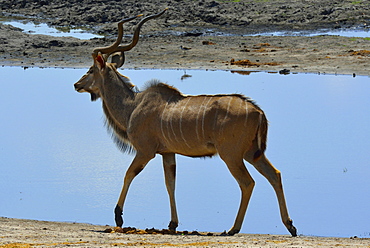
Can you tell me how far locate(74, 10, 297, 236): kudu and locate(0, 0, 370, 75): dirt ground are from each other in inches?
299

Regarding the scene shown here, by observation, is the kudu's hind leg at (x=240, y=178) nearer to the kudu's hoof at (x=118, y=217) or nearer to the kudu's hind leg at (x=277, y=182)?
the kudu's hind leg at (x=277, y=182)

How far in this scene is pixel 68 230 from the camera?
5.94 meters

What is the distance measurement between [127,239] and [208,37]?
13522mm

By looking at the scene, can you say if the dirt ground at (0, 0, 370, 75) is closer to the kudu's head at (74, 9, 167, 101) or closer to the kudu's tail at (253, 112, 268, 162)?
the kudu's head at (74, 9, 167, 101)

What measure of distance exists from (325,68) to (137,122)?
828 cm

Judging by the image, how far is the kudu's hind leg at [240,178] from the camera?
577cm

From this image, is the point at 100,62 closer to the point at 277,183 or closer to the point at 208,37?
the point at 277,183

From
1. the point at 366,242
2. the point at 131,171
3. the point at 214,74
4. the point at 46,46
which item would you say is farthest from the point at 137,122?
the point at 46,46

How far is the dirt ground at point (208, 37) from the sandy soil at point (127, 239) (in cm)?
854

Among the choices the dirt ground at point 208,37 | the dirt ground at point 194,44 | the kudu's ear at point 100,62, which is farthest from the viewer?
the dirt ground at point 208,37

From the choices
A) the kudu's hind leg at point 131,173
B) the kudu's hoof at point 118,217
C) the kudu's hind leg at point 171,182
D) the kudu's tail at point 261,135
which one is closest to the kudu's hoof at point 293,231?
the kudu's tail at point 261,135

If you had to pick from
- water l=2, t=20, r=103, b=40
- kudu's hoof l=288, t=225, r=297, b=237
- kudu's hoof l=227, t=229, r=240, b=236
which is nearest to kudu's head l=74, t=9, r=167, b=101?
kudu's hoof l=227, t=229, r=240, b=236

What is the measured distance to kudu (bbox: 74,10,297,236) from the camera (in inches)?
227

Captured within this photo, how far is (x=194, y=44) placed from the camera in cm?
1719
